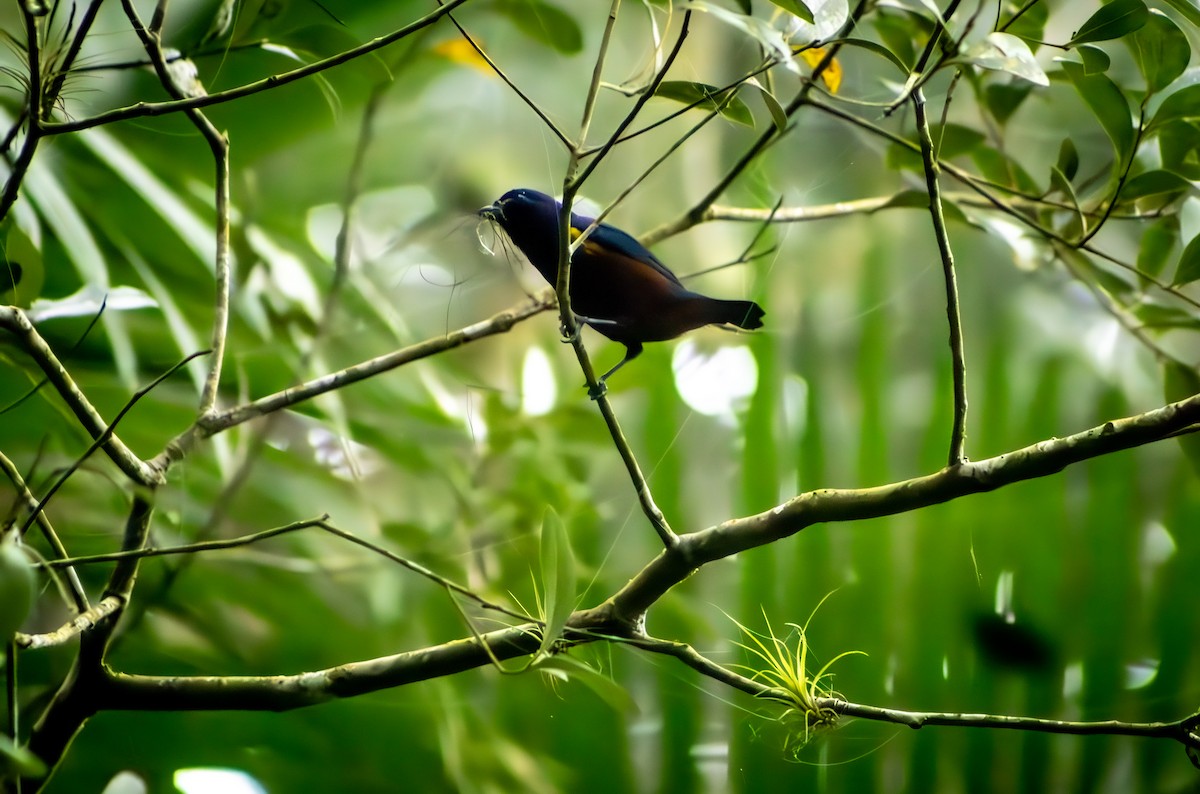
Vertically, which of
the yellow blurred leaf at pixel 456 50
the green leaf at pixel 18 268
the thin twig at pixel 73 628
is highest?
the yellow blurred leaf at pixel 456 50

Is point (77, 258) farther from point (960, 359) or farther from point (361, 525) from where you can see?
point (960, 359)

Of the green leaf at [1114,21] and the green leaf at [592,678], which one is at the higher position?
the green leaf at [1114,21]

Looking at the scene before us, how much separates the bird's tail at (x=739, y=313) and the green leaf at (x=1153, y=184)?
266mm

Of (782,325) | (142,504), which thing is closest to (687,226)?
(782,325)

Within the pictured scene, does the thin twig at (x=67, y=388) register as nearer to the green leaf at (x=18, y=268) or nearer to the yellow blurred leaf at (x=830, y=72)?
the green leaf at (x=18, y=268)

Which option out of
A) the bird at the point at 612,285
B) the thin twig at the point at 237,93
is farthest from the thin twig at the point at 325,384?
the thin twig at the point at 237,93

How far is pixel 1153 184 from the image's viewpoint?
647 mm

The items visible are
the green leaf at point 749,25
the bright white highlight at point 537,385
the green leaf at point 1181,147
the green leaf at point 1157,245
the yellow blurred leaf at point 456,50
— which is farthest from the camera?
the bright white highlight at point 537,385

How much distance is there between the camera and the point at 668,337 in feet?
2.22

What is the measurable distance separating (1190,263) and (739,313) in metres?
0.30

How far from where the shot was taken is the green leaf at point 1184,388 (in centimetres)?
70

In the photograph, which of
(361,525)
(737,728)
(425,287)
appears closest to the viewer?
(737,728)

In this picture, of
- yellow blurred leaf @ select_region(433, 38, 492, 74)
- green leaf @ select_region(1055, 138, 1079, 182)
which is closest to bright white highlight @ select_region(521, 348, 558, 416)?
yellow blurred leaf @ select_region(433, 38, 492, 74)

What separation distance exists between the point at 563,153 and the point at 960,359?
307 millimetres
